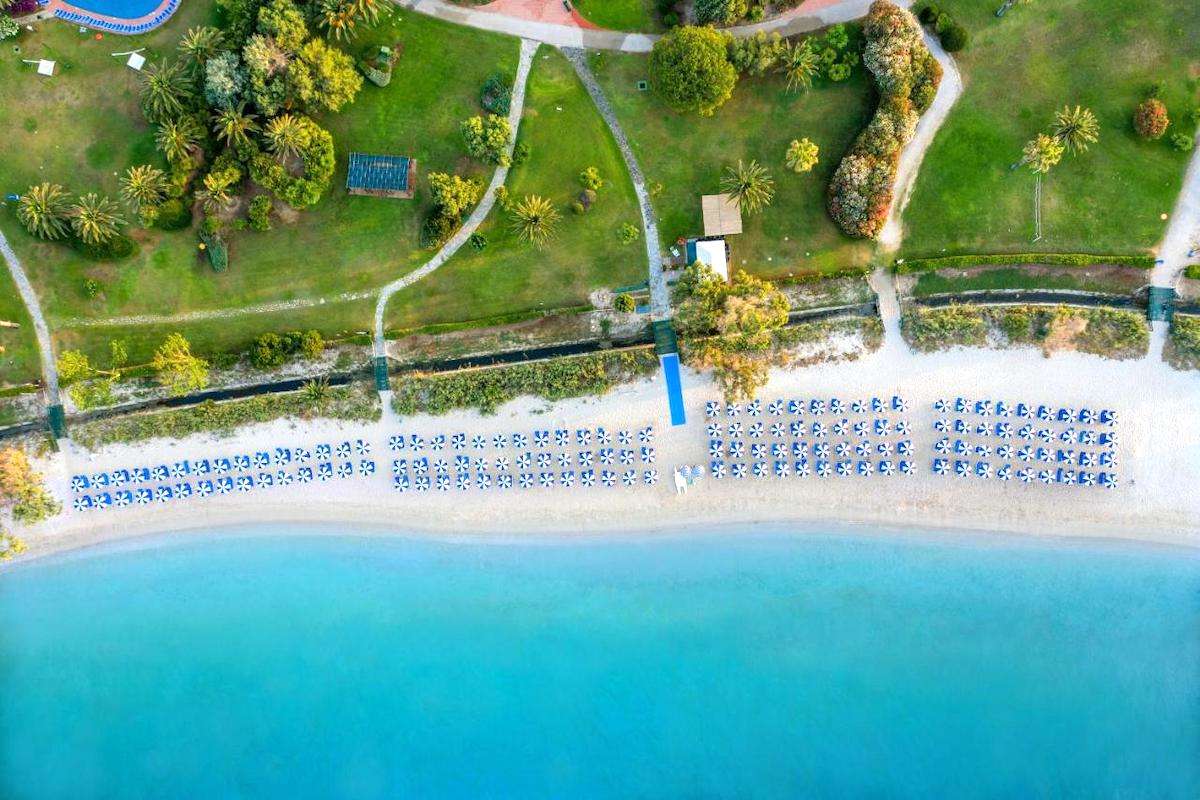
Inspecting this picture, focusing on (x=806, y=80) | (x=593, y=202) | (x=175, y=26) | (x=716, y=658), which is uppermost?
(x=175, y=26)

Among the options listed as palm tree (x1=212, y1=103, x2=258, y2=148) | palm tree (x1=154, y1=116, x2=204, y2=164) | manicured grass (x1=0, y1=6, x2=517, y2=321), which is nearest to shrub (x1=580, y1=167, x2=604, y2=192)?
manicured grass (x1=0, y1=6, x2=517, y2=321)

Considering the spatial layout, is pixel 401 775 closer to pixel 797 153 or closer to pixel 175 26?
pixel 797 153

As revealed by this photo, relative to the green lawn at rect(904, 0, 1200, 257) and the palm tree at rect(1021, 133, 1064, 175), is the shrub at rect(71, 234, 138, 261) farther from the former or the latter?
the palm tree at rect(1021, 133, 1064, 175)

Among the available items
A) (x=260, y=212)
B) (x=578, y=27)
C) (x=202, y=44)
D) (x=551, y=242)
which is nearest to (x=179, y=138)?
(x=202, y=44)

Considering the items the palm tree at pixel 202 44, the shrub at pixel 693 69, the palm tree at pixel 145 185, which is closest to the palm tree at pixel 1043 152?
the shrub at pixel 693 69

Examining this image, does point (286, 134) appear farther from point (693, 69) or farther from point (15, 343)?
point (693, 69)

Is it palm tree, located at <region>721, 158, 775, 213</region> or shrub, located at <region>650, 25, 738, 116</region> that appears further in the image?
palm tree, located at <region>721, 158, 775, 213</region>

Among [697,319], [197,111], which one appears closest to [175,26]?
[197,111]

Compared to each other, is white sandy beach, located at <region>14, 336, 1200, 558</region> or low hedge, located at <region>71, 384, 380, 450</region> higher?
low hedge, located at <region>71, 384, 380, 450</region>
